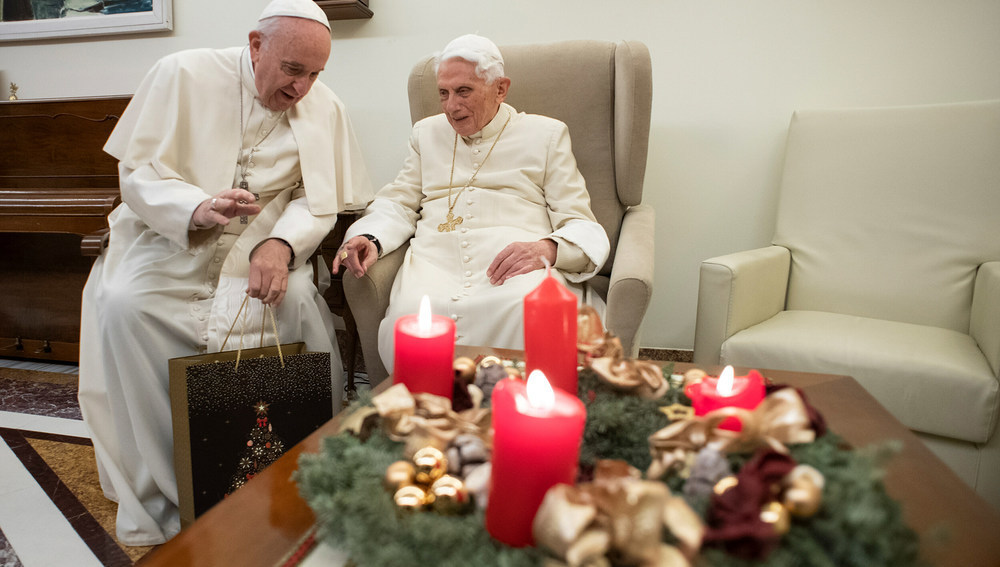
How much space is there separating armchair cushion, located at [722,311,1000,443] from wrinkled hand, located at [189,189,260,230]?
4.87 ft

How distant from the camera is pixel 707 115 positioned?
260 cm

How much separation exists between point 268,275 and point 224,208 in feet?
0.73

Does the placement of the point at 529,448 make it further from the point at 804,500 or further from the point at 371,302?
the point at 371,302

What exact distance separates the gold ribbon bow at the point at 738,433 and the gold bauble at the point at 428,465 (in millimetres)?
254

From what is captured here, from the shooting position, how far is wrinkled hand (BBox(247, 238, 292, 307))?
166cm

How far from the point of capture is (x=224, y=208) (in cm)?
162

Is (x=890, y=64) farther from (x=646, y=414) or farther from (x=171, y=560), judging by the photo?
(x=171, y=560)

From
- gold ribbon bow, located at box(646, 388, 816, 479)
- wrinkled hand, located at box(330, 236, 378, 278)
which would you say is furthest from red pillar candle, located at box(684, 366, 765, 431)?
wrinkled hand, located at box(330, 236, 378, 278)

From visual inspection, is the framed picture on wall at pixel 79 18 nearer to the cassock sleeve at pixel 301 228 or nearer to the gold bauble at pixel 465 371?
the cassock sleeve at pixel 301 228

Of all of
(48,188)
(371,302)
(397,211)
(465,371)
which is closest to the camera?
Result: (465,371)

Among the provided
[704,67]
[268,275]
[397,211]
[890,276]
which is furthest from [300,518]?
[704,67]

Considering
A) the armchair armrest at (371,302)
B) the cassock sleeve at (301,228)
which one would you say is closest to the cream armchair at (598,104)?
the armchair armrest at (371,302)

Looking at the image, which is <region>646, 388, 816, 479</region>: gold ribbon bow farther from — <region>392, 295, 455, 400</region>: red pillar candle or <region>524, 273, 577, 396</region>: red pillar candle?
<region>392, 295, 455, 400</region>: red pillar candle

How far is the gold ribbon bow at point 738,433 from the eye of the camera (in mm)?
669
